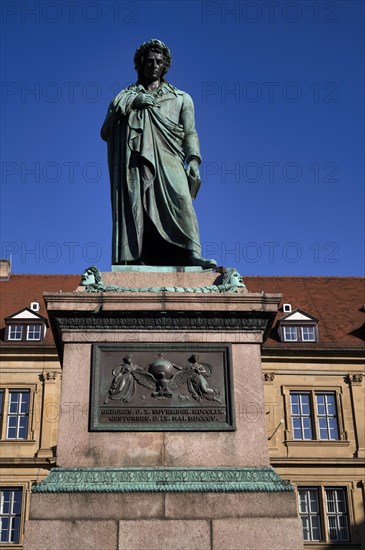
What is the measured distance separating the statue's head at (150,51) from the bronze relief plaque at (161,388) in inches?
171

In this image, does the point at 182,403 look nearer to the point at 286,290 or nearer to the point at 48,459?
the point at 48,459

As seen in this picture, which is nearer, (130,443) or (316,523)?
(130,443)

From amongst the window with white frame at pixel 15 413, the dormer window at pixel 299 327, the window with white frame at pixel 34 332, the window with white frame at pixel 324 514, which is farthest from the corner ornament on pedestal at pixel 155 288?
the dormer window at pixel 299 327

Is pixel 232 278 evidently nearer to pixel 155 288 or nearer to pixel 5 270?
pixel 155 288

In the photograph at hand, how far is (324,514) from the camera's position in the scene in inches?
1304

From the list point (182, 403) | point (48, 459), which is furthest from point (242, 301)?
point (48, 459)

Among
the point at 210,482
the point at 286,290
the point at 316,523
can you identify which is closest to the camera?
the point at 210,482

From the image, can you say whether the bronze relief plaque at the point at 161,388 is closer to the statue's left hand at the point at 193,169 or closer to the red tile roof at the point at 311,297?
the statue's left hand at the point at 193,169

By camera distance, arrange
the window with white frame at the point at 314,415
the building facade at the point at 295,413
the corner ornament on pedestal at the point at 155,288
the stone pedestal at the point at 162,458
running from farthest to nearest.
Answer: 1. the window with white frame at the point at 314,415
2. the building facade at the point at 295,413
3. the corner ornament on pedestal at the point at 155,288
4. the stone pedestal at the point at 162,458

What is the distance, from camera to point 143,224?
9.62 metres

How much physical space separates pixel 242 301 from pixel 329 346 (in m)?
28.4

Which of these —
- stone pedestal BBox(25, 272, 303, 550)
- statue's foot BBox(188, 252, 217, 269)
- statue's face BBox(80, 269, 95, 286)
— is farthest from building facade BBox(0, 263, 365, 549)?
stone pedestal BBox(25, 272, 303, 550)

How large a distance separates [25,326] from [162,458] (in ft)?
94.6

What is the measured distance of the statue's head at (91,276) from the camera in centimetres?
839
